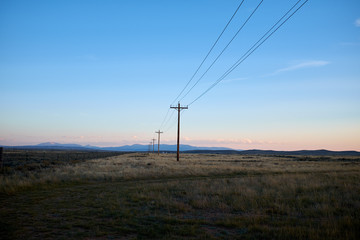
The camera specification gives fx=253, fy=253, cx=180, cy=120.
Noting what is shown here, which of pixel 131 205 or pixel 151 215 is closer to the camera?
pixel 151 215

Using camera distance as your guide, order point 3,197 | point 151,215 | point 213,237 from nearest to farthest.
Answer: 1. point 213,237
2. point 151,215
3. point 3,197

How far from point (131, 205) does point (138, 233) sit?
3972 millimetres

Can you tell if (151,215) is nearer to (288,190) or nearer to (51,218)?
(51,218)

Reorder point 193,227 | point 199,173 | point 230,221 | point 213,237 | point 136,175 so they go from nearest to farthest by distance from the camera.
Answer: point 213,237 < point 193,227 < point 230,221 < point 136,175 < point 199,173

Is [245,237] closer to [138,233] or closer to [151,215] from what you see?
[138,233]

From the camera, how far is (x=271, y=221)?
8992mm

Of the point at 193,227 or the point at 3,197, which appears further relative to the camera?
the point at 3,197

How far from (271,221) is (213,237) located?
2.75 meters

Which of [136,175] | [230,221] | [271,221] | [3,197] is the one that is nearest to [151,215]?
[230,221]

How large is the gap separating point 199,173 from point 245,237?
18688 millimetres

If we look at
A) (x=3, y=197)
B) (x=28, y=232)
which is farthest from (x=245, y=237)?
(x=3, y=197)

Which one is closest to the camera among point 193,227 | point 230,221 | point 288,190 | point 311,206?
point 193,227

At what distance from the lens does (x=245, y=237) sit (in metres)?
7.52

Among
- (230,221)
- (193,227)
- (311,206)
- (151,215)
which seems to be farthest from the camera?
(311,206)
